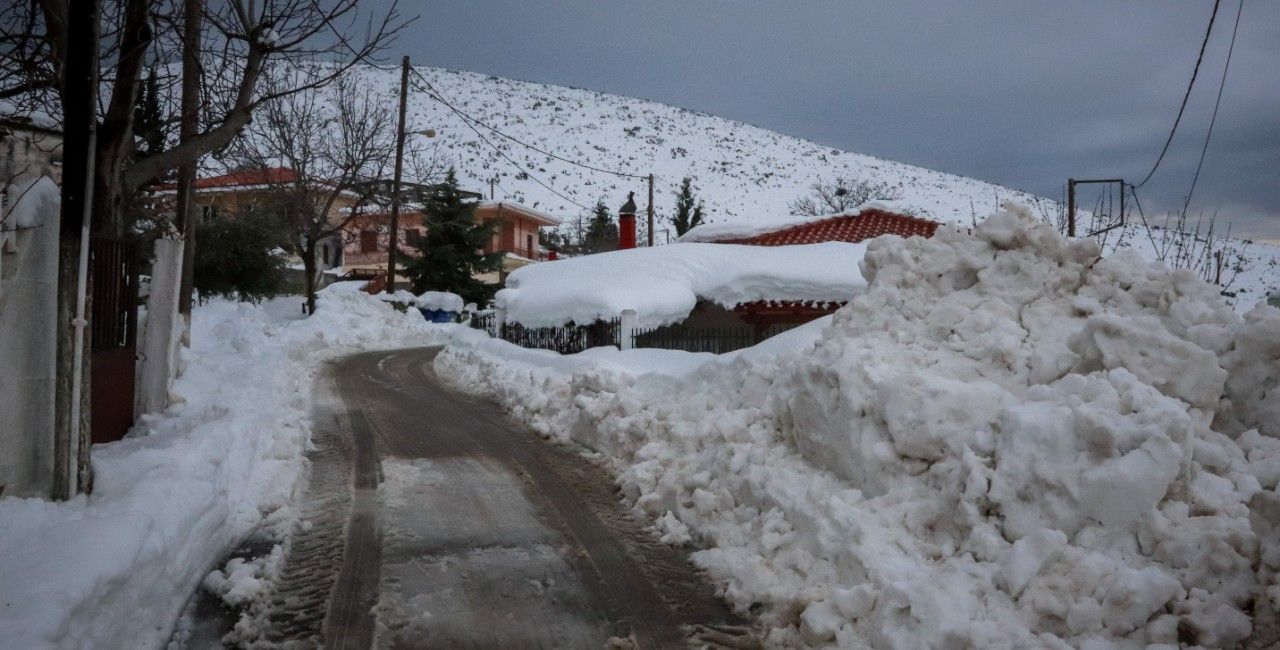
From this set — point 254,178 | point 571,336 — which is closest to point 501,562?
point 571,336

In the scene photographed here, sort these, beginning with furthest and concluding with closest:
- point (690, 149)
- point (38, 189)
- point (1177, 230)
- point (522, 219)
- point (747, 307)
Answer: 1. point (690, 149)
2. point (522, 219)
3. point (747, 307)
4. point (1177, 230)
5. point (38, 189)

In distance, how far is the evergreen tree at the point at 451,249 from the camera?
35.2m

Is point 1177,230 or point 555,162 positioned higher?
point 555,162

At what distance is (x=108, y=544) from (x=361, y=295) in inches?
1117

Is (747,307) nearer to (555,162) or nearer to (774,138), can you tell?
(555,162)

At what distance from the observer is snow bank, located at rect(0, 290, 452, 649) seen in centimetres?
343

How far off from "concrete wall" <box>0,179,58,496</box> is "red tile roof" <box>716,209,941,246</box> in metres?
16.8

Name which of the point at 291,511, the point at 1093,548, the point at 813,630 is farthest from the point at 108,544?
the point at 1093,548

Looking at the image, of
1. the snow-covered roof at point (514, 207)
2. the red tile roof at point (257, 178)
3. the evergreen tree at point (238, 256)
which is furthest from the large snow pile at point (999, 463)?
the snow-covered roof at point (514, 207)

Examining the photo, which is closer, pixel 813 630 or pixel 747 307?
pixel 813 630

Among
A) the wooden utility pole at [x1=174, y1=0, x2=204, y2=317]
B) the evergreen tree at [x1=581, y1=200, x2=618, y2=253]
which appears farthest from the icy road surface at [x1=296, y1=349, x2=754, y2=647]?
the evergreen tree at [x1=581, y1=200, x2=618, y2=253]

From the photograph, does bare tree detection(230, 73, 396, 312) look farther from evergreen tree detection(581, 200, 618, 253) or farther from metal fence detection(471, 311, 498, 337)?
evergreen tree detection(581, 200, 618, 253)

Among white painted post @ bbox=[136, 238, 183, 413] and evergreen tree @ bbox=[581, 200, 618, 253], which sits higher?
evergreen tree @ bbox=[581, 200, 618, 253]

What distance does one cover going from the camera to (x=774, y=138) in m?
112
